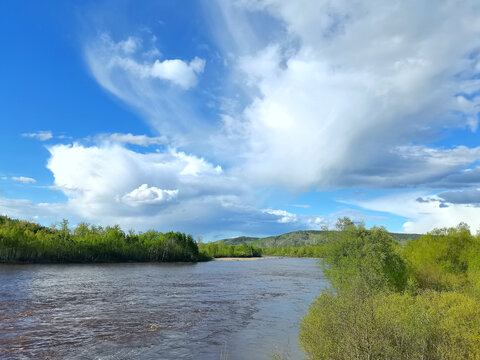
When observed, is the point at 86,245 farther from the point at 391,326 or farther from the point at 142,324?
the point at 391,326

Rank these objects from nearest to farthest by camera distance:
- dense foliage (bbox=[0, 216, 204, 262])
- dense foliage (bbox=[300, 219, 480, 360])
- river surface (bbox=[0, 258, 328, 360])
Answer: dense foliage (bbox=[300, 219, 480, 360]) → river surface (bbox=[0, 258, 328, 360]) → dense foliage (bbox=[0, 216, 204, 262])

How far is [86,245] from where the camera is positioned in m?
127

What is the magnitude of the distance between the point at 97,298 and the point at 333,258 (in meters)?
32.6

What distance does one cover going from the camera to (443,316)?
15234 millimetres

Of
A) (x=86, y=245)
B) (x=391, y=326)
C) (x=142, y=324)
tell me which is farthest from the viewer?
(x=86, y=245)

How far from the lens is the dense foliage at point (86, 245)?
4173 inches

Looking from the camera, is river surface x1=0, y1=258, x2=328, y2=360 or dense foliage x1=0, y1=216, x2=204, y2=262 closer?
river surface x1=0, y1=258, x2=328, y2=360

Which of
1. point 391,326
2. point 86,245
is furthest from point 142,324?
point 86,245

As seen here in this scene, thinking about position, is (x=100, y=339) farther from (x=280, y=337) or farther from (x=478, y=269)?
(x=478, y=269)

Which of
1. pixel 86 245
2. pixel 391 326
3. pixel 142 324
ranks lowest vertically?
pixel 142 324

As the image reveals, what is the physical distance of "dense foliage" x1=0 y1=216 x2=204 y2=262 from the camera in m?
106

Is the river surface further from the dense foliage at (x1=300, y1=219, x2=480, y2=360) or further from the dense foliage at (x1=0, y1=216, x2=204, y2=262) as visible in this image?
the dense foliage at (x1=0, y1=216, x2=204, y2=262)

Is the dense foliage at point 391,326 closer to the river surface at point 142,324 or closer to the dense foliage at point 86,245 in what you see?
the river surface at point 142,324

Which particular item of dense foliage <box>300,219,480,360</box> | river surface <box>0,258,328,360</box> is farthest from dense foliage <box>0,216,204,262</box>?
dense foliage <box>300,219,480,360</box>
